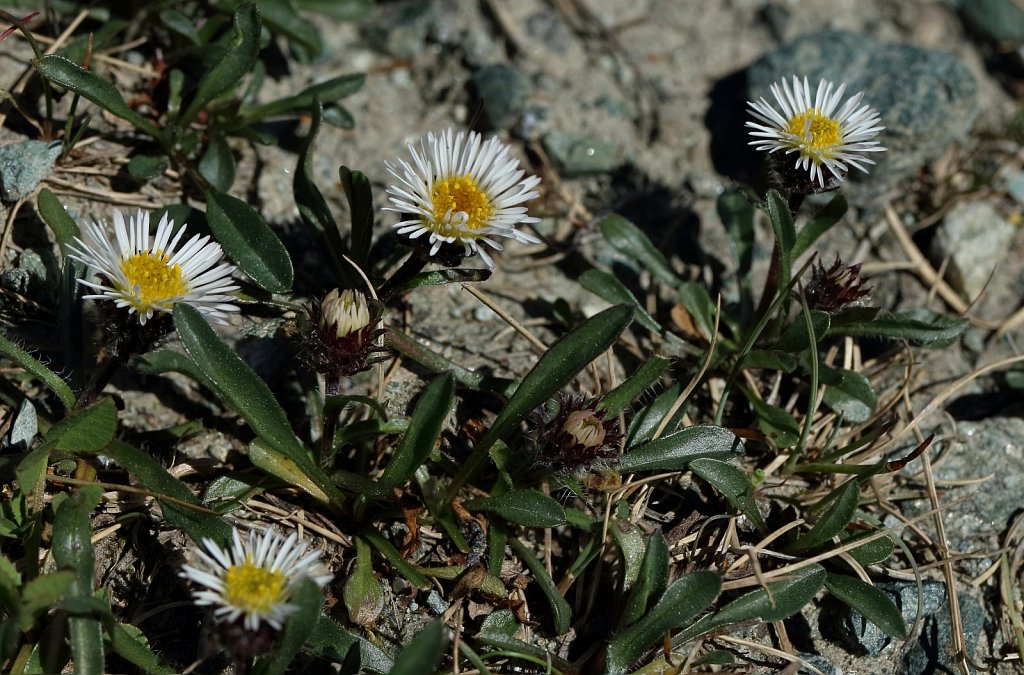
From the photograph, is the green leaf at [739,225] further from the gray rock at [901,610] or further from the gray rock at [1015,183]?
the gray rock at [1015,183]

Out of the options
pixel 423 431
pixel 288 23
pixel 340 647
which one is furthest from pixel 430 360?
pixel 288 23

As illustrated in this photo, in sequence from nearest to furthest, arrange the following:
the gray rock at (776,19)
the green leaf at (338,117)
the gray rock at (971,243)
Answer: the green leaf at (338,117), the gray rock at (971,243), the gray rock at (776,19)

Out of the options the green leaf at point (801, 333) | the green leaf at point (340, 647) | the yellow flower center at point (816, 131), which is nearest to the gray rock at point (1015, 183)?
the yellow flower center at point (816, 131)

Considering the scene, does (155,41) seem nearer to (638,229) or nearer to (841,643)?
(638,229)

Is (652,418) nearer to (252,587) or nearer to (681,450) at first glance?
(681,450)

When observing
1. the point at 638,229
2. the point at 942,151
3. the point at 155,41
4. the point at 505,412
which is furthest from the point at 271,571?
the point at 942,151
